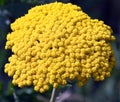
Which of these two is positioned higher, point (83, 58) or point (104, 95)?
point (104, 95)

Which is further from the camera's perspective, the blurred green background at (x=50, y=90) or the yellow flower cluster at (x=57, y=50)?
the blurred green background at (x=50, y=90)

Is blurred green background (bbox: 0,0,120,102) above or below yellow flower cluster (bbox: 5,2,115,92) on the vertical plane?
above

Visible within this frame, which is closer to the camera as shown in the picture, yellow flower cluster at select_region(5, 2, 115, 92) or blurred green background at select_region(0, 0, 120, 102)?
yellow flower cluster at select_region(5, 2, 115, 92)

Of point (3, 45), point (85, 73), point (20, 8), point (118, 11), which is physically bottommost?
point (85, 73)

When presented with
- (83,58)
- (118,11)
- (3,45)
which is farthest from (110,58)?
(118,11)

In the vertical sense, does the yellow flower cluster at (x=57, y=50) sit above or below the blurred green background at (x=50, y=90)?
below

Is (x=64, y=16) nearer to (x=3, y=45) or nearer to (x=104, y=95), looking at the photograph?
(x=3, y=45)

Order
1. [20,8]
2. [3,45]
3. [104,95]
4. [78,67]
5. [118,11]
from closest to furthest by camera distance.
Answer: [78,67], [3,45], [20,8], [104,95], [118,11]

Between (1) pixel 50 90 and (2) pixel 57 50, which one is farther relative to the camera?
(1) pixel 50 90
